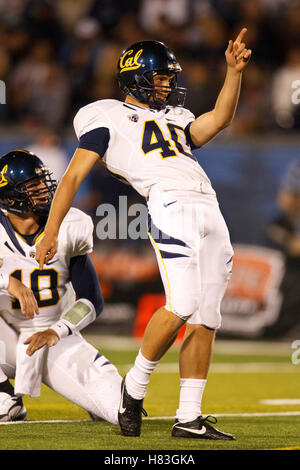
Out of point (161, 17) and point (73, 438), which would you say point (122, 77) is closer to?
point (73, 438)

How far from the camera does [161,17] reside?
10352 mm

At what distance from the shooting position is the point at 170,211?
13.2ft

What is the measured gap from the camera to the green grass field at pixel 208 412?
3793 mm

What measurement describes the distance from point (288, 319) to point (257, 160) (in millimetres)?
1586

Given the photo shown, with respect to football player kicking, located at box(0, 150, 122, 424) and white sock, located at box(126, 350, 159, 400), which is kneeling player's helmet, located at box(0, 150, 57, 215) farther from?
white sock, located at box(126, 350, 159, 400)

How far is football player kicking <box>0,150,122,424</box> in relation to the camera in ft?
14.5

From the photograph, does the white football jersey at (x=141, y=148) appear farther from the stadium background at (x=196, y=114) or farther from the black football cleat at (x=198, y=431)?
the stadium background at (x=196, y=114)

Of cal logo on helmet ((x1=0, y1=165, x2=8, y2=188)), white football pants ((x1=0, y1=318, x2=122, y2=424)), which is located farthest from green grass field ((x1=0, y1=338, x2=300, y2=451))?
cal logo on helmet ((x1=0, y1=165, x2=8, y2=188))

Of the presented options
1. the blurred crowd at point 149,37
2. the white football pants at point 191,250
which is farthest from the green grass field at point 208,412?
the blurred crowd at point 149,37

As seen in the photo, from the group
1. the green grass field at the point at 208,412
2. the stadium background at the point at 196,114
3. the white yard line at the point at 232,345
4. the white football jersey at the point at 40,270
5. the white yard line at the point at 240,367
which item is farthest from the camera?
the stadium background at the point at 196,114

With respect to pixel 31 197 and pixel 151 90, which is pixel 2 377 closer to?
pixel 31 197

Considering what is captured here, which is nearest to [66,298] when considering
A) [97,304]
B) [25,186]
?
[97,304]

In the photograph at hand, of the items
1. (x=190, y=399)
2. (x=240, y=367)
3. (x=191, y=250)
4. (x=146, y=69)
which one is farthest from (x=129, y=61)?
(x=240, y=367)

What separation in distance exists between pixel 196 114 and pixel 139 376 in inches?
213
